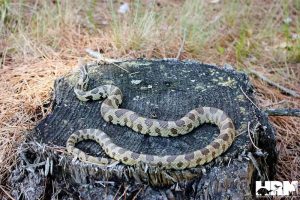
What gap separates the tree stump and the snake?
70mm

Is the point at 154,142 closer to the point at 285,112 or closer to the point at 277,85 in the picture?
the point at 285,112

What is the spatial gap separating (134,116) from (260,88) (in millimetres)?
2959

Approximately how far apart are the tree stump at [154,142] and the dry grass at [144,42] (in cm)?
82

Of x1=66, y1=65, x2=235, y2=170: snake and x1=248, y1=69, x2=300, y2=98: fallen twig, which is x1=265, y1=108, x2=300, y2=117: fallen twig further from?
x1=248, y1=69, x2=300, y2=98: fallen twig

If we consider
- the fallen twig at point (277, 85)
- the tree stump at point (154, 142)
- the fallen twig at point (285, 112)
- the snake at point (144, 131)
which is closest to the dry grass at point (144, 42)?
the fallen twig at point (277, 85)

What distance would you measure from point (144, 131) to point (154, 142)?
7.1 inches

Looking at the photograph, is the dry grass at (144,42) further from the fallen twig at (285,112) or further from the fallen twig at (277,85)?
the fallen twig at (285,112)

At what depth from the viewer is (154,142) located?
17.4ft

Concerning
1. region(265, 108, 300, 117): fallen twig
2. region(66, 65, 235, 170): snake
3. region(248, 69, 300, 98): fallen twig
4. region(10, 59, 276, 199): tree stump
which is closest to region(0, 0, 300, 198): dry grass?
region(248, 69, 300, 98): fallen twig

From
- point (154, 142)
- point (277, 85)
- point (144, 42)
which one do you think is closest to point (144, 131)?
point (154, 142)

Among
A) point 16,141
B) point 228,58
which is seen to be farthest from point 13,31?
point 228,58

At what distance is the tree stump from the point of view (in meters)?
4.89

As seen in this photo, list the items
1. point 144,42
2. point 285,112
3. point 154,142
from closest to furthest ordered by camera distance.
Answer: point 154,142
point 285,112
point 144,42

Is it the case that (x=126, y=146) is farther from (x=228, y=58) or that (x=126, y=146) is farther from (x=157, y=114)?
(x=228, y=58)
